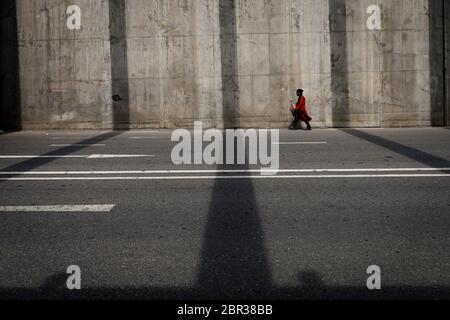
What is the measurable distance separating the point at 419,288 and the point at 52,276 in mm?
2647

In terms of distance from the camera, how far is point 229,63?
1905 cm

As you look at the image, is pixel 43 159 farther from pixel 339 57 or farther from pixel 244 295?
pixel 339 57

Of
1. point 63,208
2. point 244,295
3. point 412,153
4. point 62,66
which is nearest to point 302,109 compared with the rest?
point 412,153

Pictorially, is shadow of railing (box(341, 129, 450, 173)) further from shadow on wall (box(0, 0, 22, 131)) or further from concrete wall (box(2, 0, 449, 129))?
shadow on wall (box(0, 0, 22, 131))

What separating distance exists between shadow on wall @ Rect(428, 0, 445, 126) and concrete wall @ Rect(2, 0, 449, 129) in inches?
1.5

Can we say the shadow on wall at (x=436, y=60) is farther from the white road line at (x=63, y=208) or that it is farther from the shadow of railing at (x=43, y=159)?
the white road line at (x=63, y=208)

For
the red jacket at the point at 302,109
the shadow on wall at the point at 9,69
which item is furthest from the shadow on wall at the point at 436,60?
the shadow on wall at the point at 9,69

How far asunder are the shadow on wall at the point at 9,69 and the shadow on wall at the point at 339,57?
1224 centimetres

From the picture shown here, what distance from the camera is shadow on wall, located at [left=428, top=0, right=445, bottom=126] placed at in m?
18.8

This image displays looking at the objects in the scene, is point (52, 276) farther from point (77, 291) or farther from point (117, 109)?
point (117, 109)

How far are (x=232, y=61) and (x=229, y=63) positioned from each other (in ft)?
0.45

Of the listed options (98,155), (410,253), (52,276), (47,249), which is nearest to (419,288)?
(410,253)
